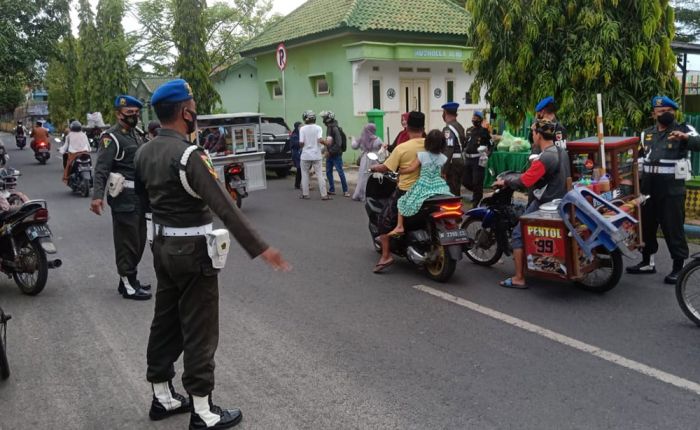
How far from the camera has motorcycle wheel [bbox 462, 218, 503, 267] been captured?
717cm

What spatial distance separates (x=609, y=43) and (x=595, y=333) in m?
6.12

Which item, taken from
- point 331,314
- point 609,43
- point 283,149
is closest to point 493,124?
point 609,43

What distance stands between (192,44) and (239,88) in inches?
275

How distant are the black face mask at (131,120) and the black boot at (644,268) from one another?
5379 millimetres

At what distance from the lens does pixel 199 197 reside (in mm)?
3547

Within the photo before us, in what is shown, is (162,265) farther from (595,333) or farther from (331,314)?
(595,333)

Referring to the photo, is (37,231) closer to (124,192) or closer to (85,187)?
(124,192)

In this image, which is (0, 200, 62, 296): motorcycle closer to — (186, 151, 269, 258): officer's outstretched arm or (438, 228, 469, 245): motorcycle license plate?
(186, 151, 269, 258): officer's outstretched arm

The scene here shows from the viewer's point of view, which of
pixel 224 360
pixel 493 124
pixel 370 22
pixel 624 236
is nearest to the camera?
pixel 224 360

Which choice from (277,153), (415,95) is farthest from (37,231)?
(415,95)

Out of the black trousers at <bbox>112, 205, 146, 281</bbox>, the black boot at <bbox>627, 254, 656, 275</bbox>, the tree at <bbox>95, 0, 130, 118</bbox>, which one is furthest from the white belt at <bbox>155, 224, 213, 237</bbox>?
the tree at <bbox>95, 0, 130, 118</bbox>

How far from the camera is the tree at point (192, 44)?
925 inches

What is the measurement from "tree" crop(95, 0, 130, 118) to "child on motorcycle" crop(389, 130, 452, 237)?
113 feet

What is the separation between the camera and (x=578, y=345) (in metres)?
4.83
